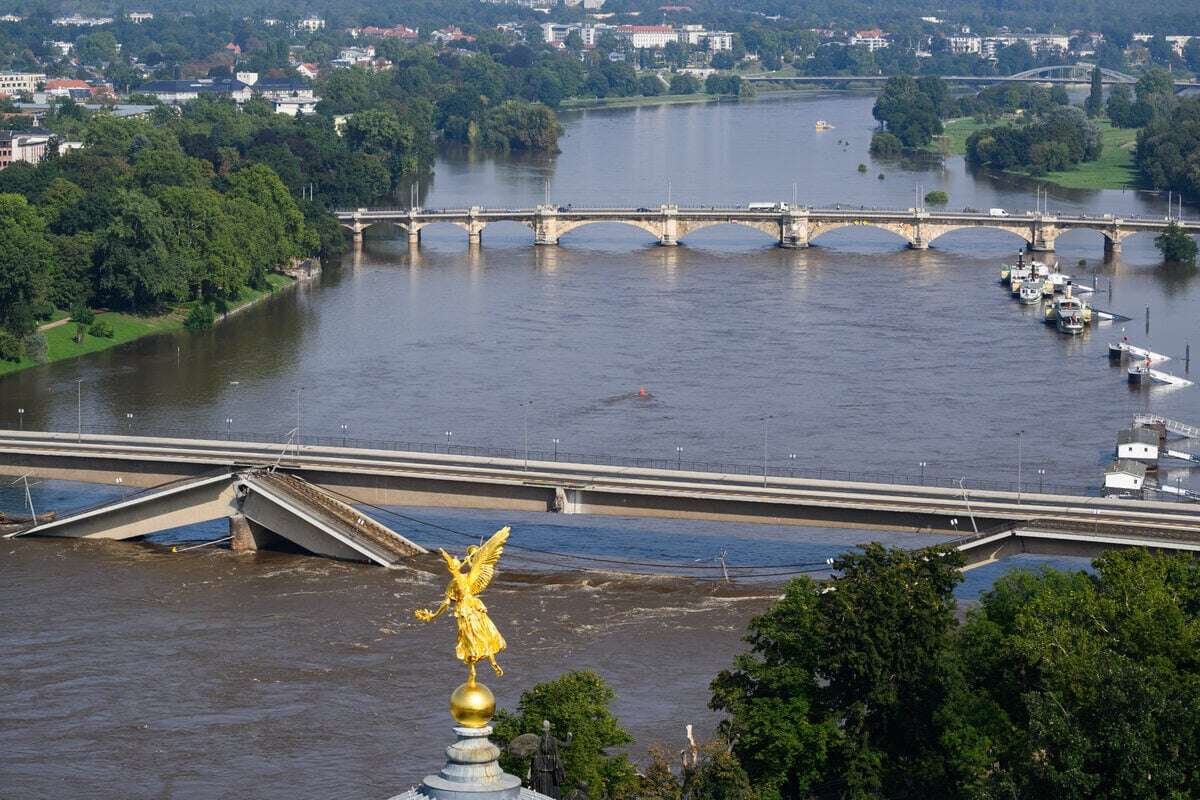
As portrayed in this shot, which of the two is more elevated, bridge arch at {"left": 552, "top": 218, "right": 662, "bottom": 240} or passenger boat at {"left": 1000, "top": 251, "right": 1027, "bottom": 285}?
bridge arch at {"left": 552, "top": 218, "right": 662, "bottom": 240}

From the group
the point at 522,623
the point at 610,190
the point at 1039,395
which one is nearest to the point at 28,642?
the point at 522,623

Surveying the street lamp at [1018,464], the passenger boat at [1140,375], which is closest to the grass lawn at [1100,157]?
the passenger boat at [1140,375]

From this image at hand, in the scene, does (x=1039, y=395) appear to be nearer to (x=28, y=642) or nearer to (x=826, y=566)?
(x=826, y=566)

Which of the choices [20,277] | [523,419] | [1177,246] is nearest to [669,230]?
[1177,246]

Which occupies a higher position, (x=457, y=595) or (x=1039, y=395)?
(x=457, y=595)

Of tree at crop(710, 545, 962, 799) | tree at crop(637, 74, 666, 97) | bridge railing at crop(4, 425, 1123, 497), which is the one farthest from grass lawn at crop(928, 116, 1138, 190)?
tree at crop(710, 545, 962, 799)

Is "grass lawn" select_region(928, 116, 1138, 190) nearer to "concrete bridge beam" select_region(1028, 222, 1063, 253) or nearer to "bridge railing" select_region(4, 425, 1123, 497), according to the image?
"concrete bridge beam" select_region(1028, 222, 1063, 253)
